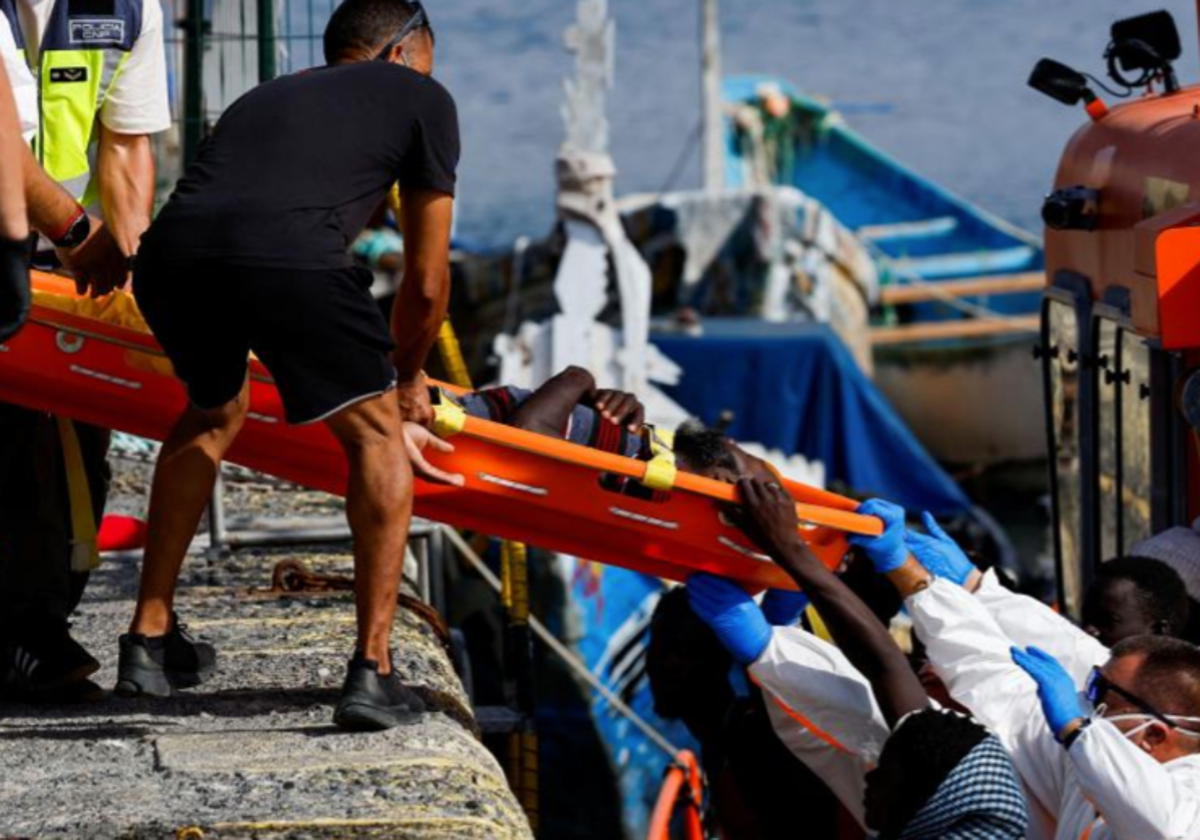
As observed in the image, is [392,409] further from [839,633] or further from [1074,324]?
[1074,324]

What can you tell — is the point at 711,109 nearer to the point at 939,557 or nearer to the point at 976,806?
the point at 939,557

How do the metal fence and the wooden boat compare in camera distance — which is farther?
the wooden boat

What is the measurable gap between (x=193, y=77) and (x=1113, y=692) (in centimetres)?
445

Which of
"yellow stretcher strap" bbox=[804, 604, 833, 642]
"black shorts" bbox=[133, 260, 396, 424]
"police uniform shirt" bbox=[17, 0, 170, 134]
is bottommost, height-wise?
"yellow stretcher strap" bbox=[804, 604, 833, 642]

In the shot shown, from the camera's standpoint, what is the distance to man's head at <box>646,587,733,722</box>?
6328 millimetres

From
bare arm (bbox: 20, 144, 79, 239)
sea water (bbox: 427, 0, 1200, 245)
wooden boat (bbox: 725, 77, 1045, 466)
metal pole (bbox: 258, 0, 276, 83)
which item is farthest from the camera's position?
sea water (bbox: 427, 0, 1200, 245)

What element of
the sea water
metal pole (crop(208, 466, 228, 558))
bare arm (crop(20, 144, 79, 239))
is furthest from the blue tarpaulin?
the sea water

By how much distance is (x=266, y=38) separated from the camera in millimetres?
7879

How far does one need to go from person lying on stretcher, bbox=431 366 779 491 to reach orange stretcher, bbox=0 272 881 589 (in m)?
0.34

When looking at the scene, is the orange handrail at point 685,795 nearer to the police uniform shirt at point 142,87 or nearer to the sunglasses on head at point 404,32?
the sunglasses on head at point 404,32

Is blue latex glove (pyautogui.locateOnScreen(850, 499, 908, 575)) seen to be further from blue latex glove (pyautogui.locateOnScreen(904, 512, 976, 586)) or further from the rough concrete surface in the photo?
the rough concrete surface

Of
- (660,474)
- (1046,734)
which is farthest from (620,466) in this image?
(1046,734)

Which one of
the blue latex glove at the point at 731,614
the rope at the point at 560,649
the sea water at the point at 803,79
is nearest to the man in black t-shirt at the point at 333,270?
the blue latex glove at the point at 731,614

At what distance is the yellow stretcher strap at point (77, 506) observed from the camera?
19.4 feet
